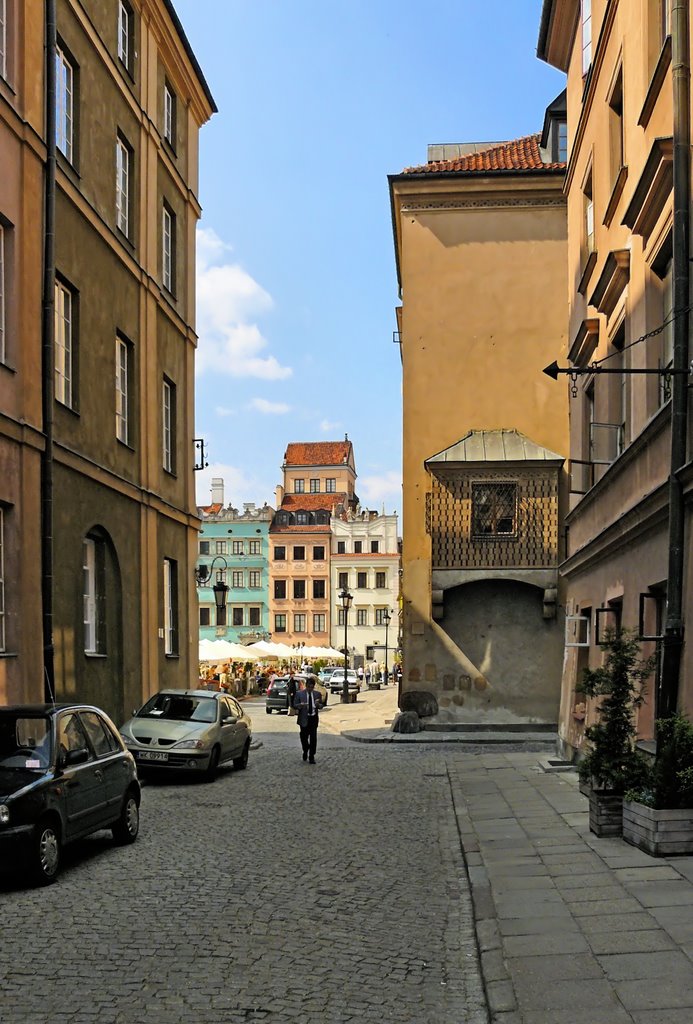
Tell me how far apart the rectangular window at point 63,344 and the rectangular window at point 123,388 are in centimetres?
249

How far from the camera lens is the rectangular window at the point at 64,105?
18.5 meters

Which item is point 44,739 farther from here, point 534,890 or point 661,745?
point 661,745

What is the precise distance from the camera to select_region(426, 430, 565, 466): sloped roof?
29.7m

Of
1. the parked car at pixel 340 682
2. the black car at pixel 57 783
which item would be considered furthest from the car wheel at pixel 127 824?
the parked car at pixel 340 682

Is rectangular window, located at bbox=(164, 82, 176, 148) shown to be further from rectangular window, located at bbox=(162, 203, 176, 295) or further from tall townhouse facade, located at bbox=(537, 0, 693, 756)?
tall townhouse facade, located at bbox=(537, 0, 693, 756)

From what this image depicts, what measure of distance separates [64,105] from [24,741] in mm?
12227

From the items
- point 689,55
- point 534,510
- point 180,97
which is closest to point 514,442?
point 534,510

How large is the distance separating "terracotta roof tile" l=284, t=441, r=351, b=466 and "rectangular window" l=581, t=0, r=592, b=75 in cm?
9765

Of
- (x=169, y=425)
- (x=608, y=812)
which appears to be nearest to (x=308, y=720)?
(x=169, y=425)

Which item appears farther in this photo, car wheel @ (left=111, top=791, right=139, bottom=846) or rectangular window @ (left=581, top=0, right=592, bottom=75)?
rectangular window @ (left=581, top=0, right=592, bottom=75)

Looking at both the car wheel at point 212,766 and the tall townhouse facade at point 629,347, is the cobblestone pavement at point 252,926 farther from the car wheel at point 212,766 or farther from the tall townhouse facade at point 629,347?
the car wheel at point 212,766

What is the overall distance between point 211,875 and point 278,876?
0.58 meters

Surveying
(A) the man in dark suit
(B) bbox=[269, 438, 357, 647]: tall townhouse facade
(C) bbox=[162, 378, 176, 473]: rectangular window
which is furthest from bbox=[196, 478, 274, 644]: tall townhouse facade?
(A) the man in dark suit

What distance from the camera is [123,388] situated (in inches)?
877
